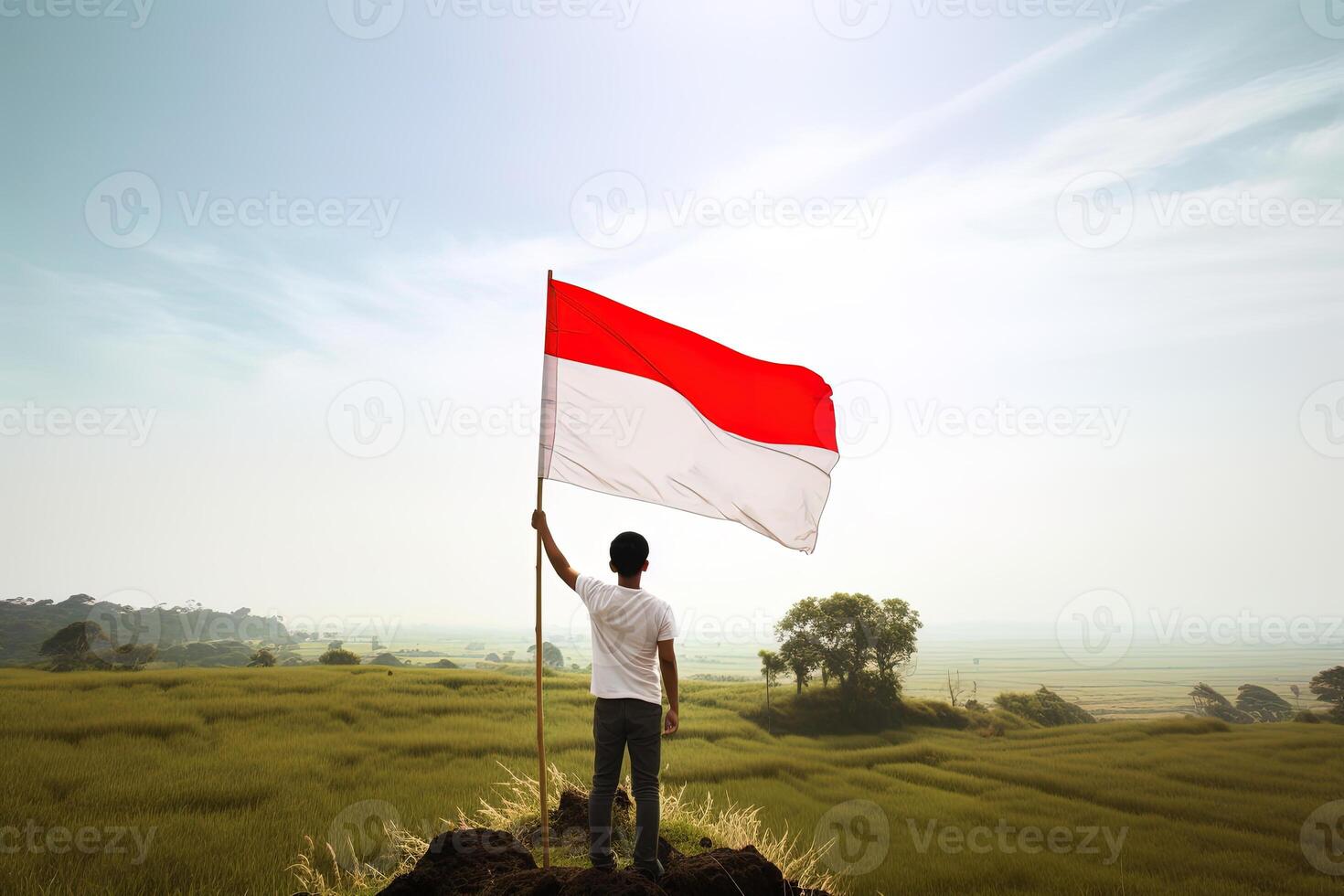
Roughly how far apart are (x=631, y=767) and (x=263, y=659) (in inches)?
576

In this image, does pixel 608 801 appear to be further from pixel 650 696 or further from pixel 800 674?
pixel 800 674

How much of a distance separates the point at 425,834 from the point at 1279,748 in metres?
17.7

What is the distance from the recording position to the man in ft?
18.0

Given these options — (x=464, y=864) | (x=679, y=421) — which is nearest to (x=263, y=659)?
(x=464, y=864)

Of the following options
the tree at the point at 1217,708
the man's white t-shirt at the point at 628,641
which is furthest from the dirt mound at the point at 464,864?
the tree at the point at 1217,708

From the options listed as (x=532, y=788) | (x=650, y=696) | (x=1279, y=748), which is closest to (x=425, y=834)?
(x=532, y=788)

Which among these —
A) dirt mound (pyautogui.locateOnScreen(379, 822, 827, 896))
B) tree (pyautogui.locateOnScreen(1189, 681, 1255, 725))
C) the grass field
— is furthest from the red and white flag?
tree (pyautogui.locateOnScreen(1189, 681, 1255, 725))

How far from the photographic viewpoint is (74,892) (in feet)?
23.4

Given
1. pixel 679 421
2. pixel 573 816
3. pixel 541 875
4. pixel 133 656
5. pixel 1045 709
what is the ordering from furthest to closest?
1. pixel 1045 709
2. pixel 133 656
3. pixel 573 816
4. pixel 679 421
5. pixel 541 875

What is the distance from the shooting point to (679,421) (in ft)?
23.5

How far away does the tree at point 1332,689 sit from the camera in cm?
1591

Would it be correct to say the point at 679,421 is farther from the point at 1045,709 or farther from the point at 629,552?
the point at 1045,709

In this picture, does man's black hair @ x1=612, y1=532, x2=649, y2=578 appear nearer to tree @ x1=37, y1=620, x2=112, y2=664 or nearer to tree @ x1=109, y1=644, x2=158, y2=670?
tree @ x1=109, y1=644, x2=158, y2=670

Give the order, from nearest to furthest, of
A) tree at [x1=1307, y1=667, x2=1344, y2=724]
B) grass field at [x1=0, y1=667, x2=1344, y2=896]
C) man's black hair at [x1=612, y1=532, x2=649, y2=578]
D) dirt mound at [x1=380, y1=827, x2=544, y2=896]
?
man's black hair at [x1=612, y1=532, x2=649, y2=578] < dirt mound at [x1=380, y1=827, x2=544, y2=896] < grass field at [x1=0, y1=667, x2=1344, y2=896] < tree at [x1=1307, y1=667, x2=1344, y2=724]
